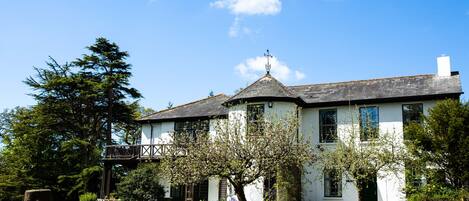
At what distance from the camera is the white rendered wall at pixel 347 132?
71.9ft

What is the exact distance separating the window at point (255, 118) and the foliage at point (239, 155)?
0.68 ft

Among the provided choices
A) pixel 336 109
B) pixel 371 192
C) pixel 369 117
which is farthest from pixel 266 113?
pixel 371 192

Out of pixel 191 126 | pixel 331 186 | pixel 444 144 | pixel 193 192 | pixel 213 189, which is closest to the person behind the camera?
pixel 444 144

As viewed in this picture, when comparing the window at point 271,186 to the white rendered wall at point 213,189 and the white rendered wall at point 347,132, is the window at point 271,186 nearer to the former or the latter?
the white rendered wall at point 347,132

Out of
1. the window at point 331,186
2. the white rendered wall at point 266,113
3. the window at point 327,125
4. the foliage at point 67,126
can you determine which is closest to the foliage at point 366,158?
the window at point 331,186

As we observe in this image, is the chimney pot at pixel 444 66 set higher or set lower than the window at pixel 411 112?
higher

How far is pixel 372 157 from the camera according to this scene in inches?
732

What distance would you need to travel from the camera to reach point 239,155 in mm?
17672

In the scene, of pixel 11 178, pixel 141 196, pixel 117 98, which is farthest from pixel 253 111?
pixel 11 178

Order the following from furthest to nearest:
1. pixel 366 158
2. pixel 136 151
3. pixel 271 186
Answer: pixel 136 151 < pixel 271 186 < pixel 366 158

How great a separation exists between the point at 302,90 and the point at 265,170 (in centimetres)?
1015

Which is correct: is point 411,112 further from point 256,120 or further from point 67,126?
point 67,126

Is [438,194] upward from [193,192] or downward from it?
upward

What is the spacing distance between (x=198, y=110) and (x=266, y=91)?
19.4 feet
